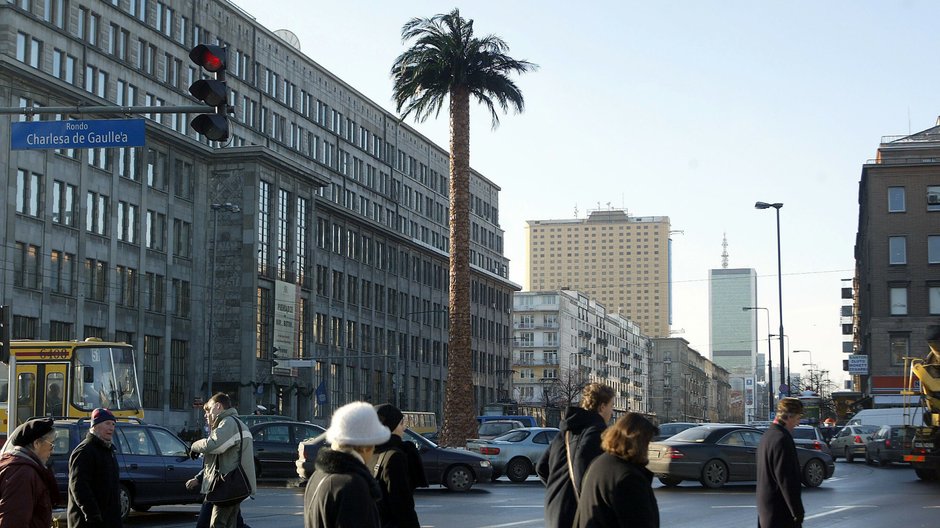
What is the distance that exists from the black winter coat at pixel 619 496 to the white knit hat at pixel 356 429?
130 cm

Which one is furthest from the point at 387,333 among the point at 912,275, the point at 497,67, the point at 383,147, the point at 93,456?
the point at 93,456

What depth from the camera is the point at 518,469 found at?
3122 centimetres

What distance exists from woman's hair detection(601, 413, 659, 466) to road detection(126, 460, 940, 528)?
475 inches

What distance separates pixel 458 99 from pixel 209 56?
26.2 meters

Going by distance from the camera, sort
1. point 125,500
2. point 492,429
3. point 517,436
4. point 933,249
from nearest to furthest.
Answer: point 125,500, point 517,436, point 492,429, point 933,249

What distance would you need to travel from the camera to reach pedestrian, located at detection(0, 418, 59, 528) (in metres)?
8.15

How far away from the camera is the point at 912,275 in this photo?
77625 millimetres

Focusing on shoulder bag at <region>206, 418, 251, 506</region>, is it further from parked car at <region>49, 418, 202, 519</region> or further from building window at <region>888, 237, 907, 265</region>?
building window at <region>888, 237, 907, 265</region>

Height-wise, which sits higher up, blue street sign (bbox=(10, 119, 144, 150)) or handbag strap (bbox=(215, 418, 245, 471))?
blue street sign (bbox=(10, 119, 144, 150))

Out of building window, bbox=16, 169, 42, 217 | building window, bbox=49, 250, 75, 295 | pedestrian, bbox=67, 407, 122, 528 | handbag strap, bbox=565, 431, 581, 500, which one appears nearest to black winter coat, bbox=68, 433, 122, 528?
pedestrian, bbox=67, 407, 122, 528

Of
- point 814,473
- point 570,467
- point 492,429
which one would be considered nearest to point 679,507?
point 814,473

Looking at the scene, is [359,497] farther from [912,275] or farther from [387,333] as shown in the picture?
[387,333]

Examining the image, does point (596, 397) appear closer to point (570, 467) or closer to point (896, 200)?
point (570, 467)

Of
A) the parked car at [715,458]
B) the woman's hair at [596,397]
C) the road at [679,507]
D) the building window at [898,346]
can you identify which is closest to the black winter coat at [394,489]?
A: the woman's hair at [596,397]
